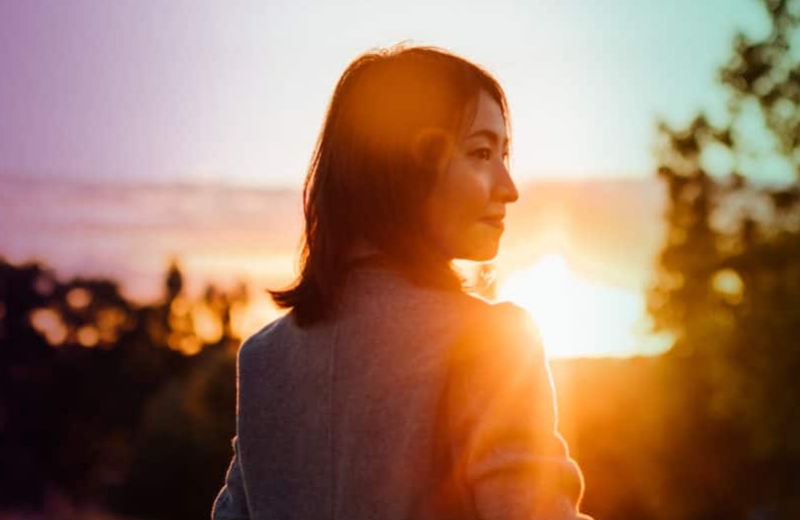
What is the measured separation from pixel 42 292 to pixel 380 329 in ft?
215

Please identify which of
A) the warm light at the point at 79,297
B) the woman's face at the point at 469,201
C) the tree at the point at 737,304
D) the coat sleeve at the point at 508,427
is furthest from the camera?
the warm light at the point at 79,297

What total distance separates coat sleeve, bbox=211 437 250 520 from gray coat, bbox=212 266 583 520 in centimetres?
10

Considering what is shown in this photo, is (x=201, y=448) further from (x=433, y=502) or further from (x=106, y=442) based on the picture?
(x=433, y=502)

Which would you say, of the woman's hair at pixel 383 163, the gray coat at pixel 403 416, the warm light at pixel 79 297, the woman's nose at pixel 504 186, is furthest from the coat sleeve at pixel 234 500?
the warm light at pixel 79 297

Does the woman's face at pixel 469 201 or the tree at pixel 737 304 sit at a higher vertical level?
the woman's face at pixel 469 201

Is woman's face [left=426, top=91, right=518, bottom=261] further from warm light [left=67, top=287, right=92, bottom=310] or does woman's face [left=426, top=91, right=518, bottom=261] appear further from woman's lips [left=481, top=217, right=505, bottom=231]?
warm light [left=67, top=287, right=92, bottom=310]

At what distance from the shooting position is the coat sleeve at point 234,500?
244cm

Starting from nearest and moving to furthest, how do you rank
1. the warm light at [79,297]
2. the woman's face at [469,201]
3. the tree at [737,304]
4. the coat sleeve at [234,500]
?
the woman's face at [469,201] → the coat sleeve at [234,500] → the tree at [737,304] → the warm light at [79,297]

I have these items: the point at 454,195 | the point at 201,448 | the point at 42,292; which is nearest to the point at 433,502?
the point at 454,195

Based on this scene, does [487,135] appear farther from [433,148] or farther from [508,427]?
[508,427]

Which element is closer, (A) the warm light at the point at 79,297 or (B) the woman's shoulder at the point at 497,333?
(B) the woman's shoulder at the point at 497,333

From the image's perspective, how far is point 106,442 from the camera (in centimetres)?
6550

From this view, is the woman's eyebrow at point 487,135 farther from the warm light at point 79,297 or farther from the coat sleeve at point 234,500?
the warm light at point 79,297

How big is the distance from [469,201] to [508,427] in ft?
1.22
